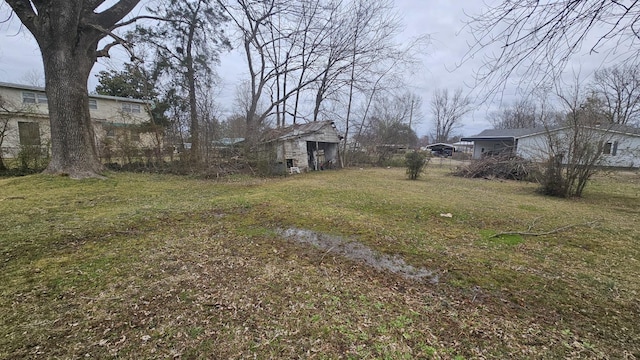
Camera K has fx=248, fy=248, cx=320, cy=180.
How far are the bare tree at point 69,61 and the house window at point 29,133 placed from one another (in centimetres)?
271

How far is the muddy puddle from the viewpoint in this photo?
9.41 feet

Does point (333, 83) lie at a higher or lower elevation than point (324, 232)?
higher

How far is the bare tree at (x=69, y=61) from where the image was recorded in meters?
6.51

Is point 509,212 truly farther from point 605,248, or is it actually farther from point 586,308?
point 586,308

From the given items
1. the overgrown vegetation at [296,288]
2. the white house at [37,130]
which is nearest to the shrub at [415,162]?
the overgrown vegetation at [296,288]

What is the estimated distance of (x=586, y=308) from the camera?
2.24m

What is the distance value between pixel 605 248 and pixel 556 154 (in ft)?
17.8

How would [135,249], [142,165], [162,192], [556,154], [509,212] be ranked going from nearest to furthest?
1. [135,249]
2. [509,212]
3. [162,192]
4. [556,154]
5. [142,165]

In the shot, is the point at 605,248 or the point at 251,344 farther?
the point at 605,248

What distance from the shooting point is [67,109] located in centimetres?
694

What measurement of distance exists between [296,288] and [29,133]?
39.0 feet

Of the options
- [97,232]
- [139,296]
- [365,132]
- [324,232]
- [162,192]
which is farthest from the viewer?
[365,132]

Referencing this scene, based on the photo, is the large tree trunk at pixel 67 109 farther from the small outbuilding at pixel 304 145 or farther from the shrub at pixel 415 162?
the shrub at pixel 415 162

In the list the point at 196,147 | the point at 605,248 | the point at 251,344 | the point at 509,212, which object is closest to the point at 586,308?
the point at 605,248
